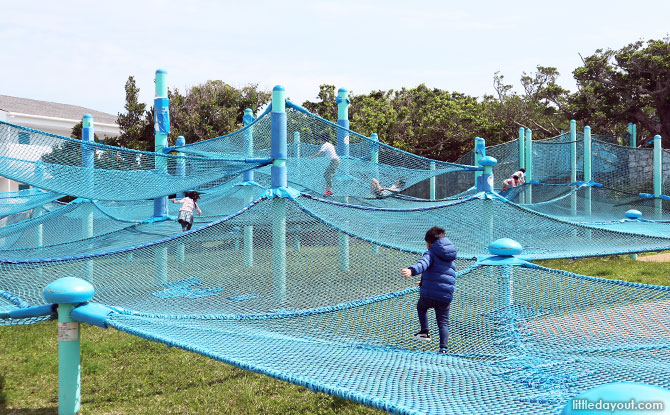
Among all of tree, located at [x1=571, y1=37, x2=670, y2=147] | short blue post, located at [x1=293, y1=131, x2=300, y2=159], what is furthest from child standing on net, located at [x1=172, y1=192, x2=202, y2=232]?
tree, located at [x1=571, y1=37, x2=670, y2=147]

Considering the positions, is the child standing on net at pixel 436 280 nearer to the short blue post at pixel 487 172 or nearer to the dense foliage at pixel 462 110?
the short blue post at pixel 487 172

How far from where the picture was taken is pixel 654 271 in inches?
346

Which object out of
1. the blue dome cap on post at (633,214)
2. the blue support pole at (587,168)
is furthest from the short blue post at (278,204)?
the blue support pole at (587,168)

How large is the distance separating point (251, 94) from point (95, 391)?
1854cm

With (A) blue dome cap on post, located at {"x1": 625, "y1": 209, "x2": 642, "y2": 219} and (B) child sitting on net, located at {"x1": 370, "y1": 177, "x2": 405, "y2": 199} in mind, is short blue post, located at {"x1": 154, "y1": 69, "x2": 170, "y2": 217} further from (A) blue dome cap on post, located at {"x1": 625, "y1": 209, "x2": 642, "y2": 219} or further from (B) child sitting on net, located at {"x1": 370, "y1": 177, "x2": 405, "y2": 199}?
(A) blue dome cap on post, located at {"x1": 625, "y1": 209, "x2": 642, "y2": 219}

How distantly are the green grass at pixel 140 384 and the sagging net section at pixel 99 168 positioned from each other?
1.45m

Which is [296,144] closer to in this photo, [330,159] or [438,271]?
[330,159]

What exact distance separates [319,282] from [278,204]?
760mm

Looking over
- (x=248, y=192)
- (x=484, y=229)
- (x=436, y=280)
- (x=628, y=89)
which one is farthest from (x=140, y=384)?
(x=628, y=89)

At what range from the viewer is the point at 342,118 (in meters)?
9.80

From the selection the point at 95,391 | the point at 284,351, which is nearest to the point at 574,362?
the point at 284,351

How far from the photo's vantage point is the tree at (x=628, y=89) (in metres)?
18.8

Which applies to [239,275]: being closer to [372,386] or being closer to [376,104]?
[372,386]

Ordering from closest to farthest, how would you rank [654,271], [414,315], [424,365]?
[424,365]
[414,315]
[654,271]
